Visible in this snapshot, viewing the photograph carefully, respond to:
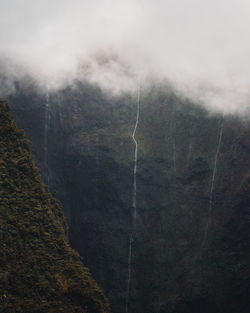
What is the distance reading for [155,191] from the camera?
37156mm

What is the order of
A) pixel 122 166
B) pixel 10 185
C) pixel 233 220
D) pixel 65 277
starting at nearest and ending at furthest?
pixel 65 277 < pixel 10 185 < pixel 233 220 < pixel 122 166

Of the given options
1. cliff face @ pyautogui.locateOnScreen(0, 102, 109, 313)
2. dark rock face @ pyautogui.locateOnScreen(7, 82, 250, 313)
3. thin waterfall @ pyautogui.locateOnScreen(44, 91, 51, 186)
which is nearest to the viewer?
cliff face @ pyautogui.locateOnScreen(0, 102, 109, 313)

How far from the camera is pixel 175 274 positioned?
3531cm

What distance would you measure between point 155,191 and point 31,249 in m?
13.0

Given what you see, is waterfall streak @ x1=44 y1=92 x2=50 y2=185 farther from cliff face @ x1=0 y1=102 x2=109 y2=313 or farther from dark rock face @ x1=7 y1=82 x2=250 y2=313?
cliff face @ x1=0 y1=102 x2=109 y2=313

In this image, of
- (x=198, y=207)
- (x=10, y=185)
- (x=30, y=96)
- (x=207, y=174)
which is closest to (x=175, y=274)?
(x=198, y=207)

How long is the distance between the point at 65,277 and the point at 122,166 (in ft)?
41.1

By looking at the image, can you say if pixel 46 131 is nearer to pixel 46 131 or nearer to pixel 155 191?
pixel 46 131

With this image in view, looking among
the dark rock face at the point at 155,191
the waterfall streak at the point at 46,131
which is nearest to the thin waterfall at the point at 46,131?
the waterfall streak at the point at 46,131

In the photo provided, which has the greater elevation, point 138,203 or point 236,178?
point 236,178

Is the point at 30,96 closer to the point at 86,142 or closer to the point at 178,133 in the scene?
the point at 86,142

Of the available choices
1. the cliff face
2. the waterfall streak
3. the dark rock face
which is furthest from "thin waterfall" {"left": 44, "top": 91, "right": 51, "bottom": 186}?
the cliff face

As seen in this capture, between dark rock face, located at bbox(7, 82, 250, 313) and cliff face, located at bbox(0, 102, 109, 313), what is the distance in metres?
6.89

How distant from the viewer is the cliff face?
81.4 feet
